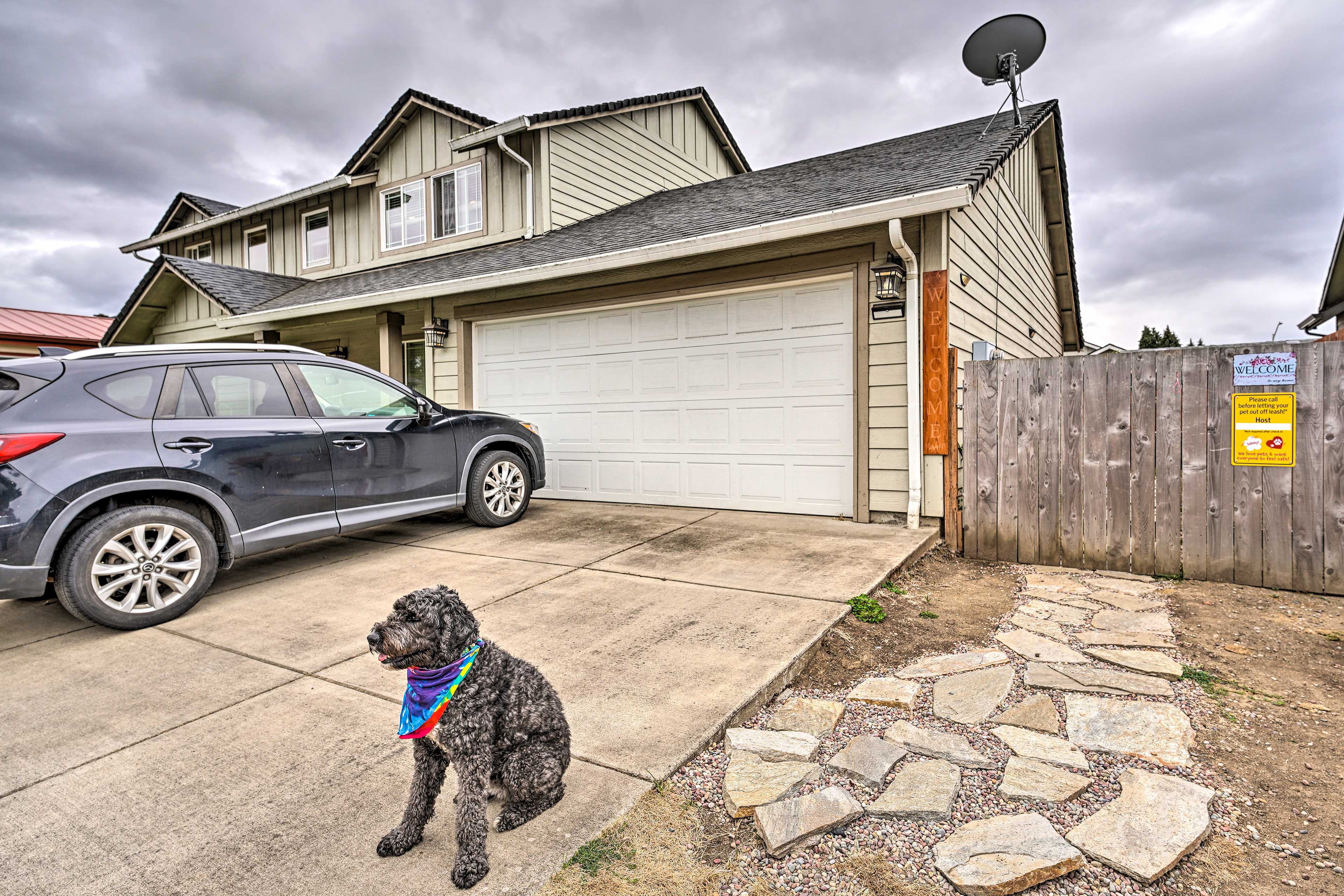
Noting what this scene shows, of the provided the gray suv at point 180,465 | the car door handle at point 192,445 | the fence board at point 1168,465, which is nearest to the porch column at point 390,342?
the gray suv at point 180,465

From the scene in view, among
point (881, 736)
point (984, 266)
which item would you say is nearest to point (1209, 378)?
point (984, 266)

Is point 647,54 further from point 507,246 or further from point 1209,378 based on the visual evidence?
point 1209,378

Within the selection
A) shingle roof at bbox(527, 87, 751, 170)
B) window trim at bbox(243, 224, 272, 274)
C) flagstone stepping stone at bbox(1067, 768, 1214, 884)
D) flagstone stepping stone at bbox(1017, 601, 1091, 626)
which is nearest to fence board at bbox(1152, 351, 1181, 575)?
flagstone stepping stone at bbox(1017, 601, 1091, 626)

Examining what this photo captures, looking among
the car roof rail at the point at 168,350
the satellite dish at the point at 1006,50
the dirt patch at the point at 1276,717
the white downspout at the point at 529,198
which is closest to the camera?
the dirt patch at the point at 1276,717

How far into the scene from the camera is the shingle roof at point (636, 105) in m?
9.00

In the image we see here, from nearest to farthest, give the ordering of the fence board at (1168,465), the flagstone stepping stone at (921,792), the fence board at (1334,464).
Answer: the flagstone stepping stone at (921,792) → the fence board at (1334,464) → the fence board at (1168,465)

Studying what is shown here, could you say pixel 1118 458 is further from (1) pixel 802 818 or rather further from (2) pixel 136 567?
(2) pixel 136 567

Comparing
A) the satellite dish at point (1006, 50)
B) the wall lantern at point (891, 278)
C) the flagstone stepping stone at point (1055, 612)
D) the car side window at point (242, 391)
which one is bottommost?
the flagstone stepping stone at point (1055, 612)

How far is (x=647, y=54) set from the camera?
11.4 meters

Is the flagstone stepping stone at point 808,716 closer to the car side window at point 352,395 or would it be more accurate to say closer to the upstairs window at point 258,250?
the car side window at point 352,395

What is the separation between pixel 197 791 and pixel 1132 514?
5221 mm

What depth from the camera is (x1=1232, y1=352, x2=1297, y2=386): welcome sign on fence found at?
385 centimetres

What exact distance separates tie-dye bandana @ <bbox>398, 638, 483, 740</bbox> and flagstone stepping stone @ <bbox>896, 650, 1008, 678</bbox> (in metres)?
1.99

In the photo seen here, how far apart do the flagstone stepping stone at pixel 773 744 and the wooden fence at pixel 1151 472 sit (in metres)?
3.31
